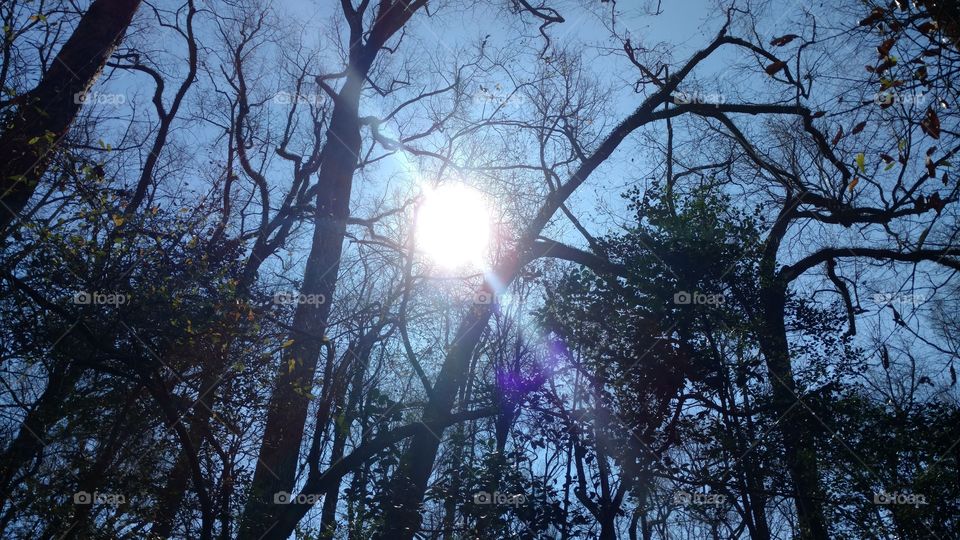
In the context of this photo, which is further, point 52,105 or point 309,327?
point 309,327

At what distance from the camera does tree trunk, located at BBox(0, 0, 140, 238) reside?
5020mm

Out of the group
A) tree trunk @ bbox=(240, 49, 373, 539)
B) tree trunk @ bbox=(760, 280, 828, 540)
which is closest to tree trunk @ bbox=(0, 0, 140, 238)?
tree trunk @ bbox=(240, 49, 373, 539)

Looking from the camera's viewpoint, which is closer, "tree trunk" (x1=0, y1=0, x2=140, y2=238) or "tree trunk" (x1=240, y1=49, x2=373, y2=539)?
"tree trunk" (x1=0, y1=0, x2=140, y2=238)

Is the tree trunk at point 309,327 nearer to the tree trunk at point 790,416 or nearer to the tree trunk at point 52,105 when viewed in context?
the tree trunk at point 52,105

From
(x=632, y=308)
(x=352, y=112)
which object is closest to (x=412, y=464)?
(x=632, y=308)

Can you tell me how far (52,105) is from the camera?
5531 millimetres

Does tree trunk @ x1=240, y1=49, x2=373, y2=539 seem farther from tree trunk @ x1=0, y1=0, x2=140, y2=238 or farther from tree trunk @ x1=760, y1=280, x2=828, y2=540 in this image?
tree trunk @ x1=760, y1=280, x2=828, y2=540

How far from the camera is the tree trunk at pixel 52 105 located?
5.02 meters

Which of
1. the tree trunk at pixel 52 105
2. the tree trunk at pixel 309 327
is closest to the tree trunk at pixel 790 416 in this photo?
the tree trunk at pixel 309 327

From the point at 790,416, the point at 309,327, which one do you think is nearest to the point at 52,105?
the point at 309,327

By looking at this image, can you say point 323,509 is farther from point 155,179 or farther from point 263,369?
point 155,179

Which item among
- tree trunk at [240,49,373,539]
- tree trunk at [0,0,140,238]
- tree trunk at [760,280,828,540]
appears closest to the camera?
tree trunk at [0,0,140,238]

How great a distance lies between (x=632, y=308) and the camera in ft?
19.4

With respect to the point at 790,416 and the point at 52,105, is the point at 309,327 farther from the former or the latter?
the point at 790,416
